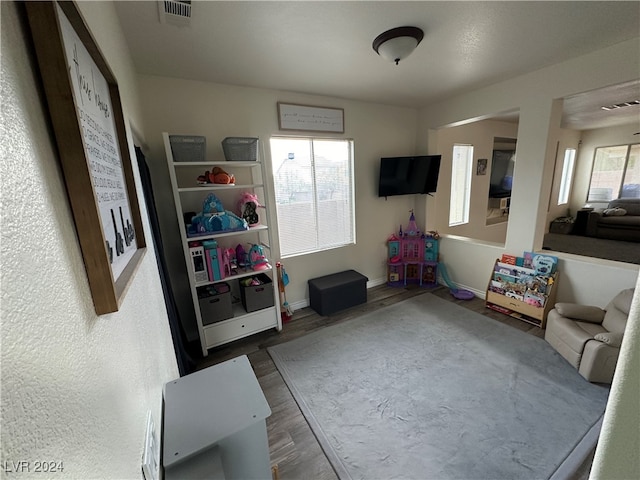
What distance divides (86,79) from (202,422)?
1107 millimetres

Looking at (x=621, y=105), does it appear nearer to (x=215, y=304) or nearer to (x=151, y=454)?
(x=215, y=304)

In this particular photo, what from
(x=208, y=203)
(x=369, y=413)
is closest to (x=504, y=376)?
(x=369, y=413)

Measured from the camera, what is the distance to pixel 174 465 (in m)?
0.83

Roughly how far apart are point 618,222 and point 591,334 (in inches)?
194

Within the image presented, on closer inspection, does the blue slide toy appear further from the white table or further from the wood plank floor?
the white table

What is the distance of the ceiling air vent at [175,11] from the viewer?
4.46 ft

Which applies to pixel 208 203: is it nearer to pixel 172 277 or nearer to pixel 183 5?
pixel 172 277

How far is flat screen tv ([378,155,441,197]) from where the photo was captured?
3.39 meters

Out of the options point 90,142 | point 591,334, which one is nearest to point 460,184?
point 591,334

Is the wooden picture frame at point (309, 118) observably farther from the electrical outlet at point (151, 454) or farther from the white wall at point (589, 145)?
the white wall at point (589, 145)

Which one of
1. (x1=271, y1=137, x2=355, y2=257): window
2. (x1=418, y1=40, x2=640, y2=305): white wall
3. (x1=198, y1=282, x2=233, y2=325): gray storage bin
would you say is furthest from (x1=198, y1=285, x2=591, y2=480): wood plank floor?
(x1=271, y1=137, x2=355, y2=257): window

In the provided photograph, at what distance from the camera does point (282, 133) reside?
275 centimetres

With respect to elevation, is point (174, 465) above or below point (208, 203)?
below

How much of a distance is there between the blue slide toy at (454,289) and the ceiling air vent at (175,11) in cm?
369
